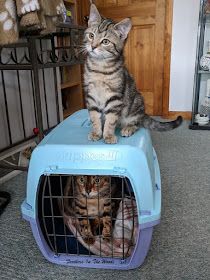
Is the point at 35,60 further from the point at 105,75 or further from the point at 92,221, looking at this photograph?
the point at 92,221

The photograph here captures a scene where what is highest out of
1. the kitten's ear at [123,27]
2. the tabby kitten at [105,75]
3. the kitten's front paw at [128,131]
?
the kitten's ear at [123,27]

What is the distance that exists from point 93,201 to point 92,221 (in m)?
0.09

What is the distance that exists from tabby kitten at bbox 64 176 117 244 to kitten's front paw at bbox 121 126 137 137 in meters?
0.17

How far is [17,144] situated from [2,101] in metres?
0.29

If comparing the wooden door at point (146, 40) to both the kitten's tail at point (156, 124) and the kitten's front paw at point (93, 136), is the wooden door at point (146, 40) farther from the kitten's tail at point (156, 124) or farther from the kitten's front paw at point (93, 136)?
the kitten's front paw at point (93, 136)

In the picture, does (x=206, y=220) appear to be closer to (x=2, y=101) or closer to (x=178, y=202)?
(x=178, y=202)

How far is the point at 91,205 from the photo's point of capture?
0.97m

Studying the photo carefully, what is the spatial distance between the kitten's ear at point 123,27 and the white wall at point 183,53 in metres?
1.64

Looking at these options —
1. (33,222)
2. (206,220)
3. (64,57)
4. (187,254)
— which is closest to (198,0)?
(64,57)

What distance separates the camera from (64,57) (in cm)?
150

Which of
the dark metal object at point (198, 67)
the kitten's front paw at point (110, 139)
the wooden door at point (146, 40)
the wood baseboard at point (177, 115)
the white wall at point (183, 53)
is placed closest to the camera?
the kitten's front paw at point (110, 139)

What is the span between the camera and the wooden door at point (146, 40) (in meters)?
2.41

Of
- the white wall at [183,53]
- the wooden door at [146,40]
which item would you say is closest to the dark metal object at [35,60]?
the wooden door at [146,40]

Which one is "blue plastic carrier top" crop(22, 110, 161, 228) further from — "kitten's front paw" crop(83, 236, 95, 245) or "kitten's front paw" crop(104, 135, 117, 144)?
"kitten's front paw" crop(83, 236, 95, 245)
